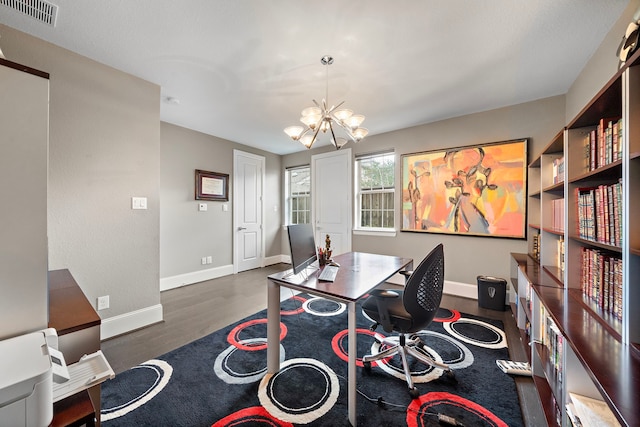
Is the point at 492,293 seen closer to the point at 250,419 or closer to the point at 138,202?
the point at 250,419

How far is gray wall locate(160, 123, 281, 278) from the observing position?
3.74m

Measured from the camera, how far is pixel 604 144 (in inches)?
48.6

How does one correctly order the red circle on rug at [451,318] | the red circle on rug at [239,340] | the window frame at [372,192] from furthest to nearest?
1. the window frame at [372,192]
2. the red circle on rug at [451,318]
3. the red circle on rug at [239,340]

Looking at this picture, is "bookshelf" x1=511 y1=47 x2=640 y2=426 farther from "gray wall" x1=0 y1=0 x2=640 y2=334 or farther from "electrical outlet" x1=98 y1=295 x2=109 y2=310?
"electrical outlet" x1=98 y1=295 x2=109 y2=310

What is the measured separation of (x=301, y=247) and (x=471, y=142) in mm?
2785

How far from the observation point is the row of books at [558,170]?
6.02 feet

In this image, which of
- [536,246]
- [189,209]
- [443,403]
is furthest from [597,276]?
[189,209]

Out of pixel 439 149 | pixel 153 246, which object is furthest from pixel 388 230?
pixel 153 246

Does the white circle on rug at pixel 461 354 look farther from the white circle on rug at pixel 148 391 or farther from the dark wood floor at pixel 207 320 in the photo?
the white circle on rug at pixel 148 391

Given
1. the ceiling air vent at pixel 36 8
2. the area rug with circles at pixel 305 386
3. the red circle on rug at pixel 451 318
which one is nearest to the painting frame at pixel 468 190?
the red circle on rug at pixel 451 318

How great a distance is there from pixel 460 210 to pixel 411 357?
7.03 feet

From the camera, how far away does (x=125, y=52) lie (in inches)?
82.0

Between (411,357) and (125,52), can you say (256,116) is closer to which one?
(125,52)

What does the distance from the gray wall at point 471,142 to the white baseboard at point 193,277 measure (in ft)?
8.75
